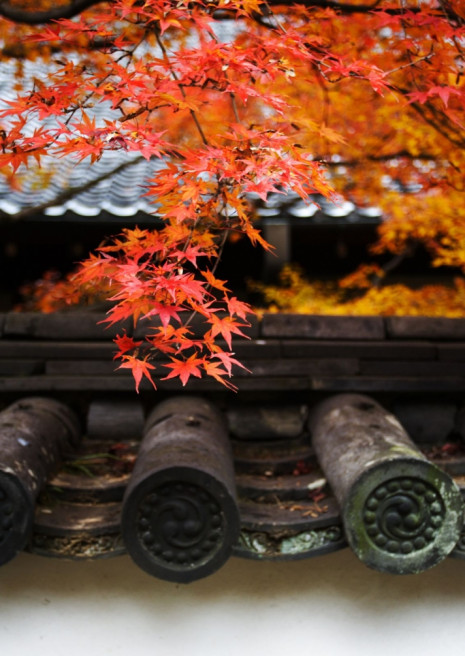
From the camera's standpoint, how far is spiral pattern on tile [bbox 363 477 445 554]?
2871 millimetres

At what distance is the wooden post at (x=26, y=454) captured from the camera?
2.80 m

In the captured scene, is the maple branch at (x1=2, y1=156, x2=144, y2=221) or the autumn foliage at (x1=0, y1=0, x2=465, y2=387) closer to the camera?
the autumn foliage at (x1=0, y1=0, x2=465, y2=387)

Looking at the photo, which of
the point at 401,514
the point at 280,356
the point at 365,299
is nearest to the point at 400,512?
the point at 401,514

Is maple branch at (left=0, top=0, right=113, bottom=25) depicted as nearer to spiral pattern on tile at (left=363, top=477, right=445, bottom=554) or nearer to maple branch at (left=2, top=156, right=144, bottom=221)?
maple branch at (left=2, top=156, right=144, bottom=221)

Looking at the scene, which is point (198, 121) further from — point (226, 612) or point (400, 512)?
point (226, 612)

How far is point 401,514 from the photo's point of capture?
2.89 meters

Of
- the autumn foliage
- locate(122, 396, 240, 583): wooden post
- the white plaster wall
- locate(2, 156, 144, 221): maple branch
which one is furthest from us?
locate(2, 156, 144, 221): maple branch

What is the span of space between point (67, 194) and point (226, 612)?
3420 mm

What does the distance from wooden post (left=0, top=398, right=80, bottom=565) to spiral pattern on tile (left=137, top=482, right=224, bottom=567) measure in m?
0.52

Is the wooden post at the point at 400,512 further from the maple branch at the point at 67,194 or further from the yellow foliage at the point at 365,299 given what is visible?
the yellow foliage at the point at 365,299

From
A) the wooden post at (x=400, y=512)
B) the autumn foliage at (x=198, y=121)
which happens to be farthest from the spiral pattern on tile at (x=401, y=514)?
the autumn foliage at (x=198, y=121)

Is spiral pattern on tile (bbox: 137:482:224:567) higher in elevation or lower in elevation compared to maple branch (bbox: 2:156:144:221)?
lower

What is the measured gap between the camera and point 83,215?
16.4 ft

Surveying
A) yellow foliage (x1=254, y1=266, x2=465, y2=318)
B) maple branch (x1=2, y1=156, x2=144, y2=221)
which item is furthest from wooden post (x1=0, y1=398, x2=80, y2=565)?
yellow foliage (x1=254, y1=266, x2=465, y2=318)
